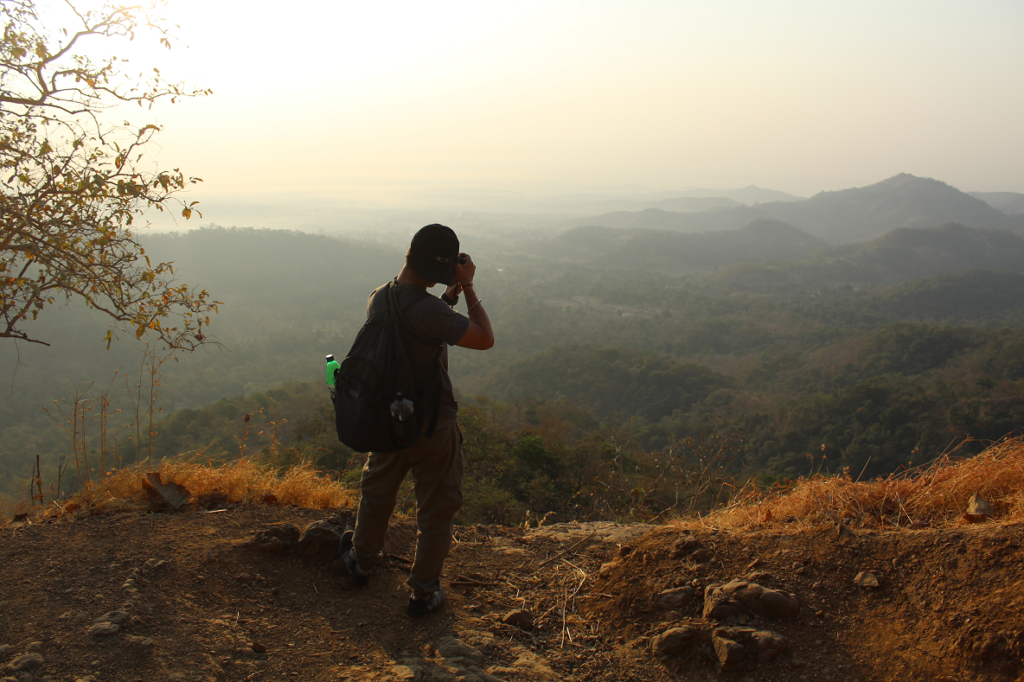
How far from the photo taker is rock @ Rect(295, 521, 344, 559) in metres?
2.88

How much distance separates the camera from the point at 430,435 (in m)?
2.41

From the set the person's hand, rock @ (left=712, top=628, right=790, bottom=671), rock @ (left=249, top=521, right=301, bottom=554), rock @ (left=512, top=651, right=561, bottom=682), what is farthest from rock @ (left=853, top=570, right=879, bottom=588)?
rock @ (left=249, top=521, right=301, bottom=554)

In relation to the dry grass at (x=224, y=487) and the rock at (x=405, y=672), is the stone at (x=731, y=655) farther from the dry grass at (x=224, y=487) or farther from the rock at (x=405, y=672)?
the dry grass at (x=224, y=487)

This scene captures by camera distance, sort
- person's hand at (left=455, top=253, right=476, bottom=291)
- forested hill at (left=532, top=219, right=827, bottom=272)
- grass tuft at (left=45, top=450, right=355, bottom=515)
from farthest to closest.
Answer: forested hill at (left=532, top=219, right=827, bottom=272), grass tuft at (left=45, top=450, right=355, bottom=515), person's hand at (left=455, top=253, right=476, bottom=291)

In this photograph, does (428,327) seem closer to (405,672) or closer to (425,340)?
(425,340)

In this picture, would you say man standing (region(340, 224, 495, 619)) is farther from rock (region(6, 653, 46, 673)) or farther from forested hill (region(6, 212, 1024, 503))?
forested hill (region(6, 212, 1024, 503))

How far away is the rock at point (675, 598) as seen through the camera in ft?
8.21

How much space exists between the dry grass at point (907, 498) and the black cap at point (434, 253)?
208 cm

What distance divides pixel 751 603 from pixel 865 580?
0.48m

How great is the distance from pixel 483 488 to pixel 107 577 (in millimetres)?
5434

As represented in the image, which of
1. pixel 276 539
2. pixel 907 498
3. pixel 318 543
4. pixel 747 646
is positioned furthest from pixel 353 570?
pixel 907 498

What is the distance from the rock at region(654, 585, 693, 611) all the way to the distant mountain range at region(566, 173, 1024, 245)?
182 m

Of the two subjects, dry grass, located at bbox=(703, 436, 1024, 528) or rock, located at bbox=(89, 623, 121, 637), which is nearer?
rock, located at bbox=(89, 623, 121, 637)

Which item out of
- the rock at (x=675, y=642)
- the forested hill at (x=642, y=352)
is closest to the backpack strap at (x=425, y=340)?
the rock at (x=675, y=642)
